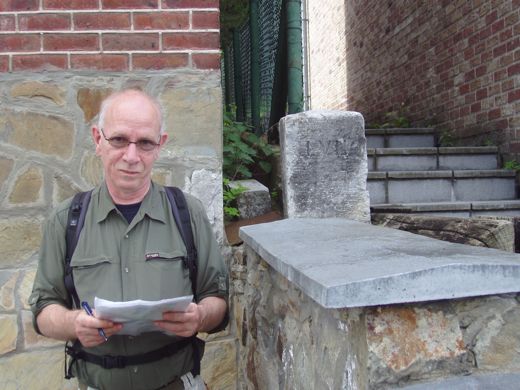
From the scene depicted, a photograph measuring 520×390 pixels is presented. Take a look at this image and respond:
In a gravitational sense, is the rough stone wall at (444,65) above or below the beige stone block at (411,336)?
above

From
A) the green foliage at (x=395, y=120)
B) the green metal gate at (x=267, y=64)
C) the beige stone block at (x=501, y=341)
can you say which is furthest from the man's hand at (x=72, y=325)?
the green foliage at (x=395, y=120)

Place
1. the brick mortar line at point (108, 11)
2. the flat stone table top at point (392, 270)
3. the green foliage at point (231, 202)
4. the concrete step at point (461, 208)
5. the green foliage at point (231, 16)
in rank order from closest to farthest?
the flat stone table top at point (392, 270) → the brick mortar line at point (108, 11) → the green foliage at point (231, 202) → the concrete step at point (461, 208) → the green foliage at point (231, 16)

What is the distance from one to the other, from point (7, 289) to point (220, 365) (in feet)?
3.70

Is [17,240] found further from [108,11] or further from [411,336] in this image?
[411,336]

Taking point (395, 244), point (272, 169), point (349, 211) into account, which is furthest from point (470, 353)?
point (272, 169)

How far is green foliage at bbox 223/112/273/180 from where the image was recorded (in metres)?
3.57

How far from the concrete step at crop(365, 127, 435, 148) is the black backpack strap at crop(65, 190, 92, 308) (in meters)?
4.23

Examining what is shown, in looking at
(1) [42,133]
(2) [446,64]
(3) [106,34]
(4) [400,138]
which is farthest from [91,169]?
(2) [446,64]

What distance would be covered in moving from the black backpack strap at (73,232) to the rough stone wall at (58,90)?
37.1 inches

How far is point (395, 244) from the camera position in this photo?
5.40 ft

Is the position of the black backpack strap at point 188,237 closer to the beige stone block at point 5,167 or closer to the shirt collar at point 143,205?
the shirt collar at point 143,205

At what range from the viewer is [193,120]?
2770 millimetres

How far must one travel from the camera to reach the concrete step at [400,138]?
5.77 metres

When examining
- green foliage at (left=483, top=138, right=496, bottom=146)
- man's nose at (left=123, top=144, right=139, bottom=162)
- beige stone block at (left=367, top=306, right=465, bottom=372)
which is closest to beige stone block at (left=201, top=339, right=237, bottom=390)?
man's nose at (left=123, top=144, right=139, bottom=162)
